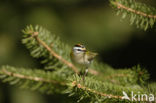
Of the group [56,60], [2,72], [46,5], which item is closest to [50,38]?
[56,60]

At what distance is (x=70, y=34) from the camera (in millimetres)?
3963

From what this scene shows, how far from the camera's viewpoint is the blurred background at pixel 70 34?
3791 mm

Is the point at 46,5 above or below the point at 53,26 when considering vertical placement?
above

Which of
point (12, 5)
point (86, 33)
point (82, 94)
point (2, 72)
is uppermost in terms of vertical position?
point (12, 5)

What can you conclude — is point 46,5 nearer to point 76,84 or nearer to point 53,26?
point 53,26

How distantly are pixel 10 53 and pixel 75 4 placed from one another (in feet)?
4.31

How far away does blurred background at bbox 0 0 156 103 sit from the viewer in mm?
3791

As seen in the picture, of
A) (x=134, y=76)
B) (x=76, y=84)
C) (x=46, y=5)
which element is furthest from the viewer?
(x=46, y=5)

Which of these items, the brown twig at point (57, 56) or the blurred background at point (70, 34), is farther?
the blurred background at point (70, 34)

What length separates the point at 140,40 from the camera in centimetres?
409

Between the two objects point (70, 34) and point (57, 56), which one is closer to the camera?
point (57, 56)

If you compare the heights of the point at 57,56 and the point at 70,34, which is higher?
the point at 70,34

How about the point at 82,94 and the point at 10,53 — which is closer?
the point at 82,94

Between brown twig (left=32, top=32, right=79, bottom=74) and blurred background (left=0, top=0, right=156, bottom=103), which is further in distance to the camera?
blurred background (left=0, top=0, right=156, bottom=103)
